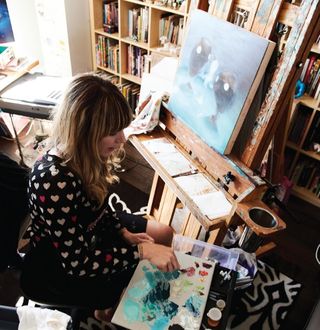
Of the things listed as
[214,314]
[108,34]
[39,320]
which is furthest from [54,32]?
[214,314]

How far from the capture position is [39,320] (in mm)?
1018

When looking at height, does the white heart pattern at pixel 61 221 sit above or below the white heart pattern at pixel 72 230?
above

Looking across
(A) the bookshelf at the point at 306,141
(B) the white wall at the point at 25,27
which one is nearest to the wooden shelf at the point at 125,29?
(B) the white wall at the point at 25,27

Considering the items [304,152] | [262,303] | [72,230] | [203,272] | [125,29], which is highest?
[125,29]

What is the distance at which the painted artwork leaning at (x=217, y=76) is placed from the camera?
0.99m

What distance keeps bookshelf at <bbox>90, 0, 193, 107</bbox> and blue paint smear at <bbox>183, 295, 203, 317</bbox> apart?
5.40ft

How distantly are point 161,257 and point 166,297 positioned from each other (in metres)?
0.13

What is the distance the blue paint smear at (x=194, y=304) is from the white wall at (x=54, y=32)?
2221 millimetres

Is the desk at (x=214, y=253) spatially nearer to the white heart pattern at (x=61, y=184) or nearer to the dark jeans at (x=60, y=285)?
the dark jeans at (x=60, y=285)

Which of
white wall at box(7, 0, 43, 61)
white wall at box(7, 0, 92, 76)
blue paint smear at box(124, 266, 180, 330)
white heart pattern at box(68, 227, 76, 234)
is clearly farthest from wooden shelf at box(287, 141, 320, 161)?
white wall at box(7, 0, 43, 61)

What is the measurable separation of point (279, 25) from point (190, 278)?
89 centimetres

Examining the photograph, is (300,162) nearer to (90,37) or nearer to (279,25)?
(279,25)

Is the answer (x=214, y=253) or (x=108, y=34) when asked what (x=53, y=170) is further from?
(x=108, y=34)

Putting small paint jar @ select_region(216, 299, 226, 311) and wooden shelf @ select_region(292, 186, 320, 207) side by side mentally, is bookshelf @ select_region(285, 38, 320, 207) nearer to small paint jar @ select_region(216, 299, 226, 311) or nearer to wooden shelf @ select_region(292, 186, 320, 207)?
wooden shelf @ select_region(292, 186, 320, 207)
